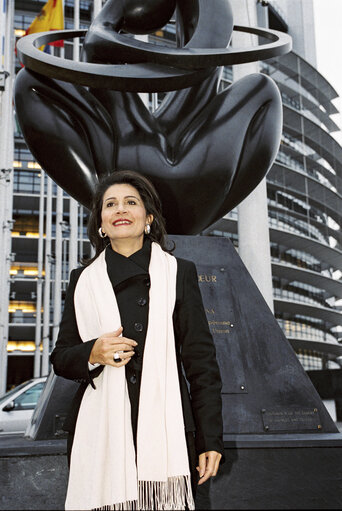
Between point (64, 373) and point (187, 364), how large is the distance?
1.58ft

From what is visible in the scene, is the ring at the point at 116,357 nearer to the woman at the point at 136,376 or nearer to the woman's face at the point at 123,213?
the woman at the point at 136,376

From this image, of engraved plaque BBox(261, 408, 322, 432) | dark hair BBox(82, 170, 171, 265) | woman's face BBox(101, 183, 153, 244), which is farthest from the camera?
engraved plaque BBox(261, 408, 322, 432)

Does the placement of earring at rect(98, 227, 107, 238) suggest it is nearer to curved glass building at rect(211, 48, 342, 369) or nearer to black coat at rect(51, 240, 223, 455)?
black coat at rect(51, 240, 223, 455)

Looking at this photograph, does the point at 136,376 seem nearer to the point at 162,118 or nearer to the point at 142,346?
the point at 142,346

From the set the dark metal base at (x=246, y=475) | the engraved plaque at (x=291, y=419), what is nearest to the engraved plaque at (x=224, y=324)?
the engraved plaque at (x=291, y=419)

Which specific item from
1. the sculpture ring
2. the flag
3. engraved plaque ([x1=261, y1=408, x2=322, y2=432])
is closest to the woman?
engraved plaque ([x1=261, y1=408, x2=322, y2=432])

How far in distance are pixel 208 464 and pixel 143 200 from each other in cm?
115

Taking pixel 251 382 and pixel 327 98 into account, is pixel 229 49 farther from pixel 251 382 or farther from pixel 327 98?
pixel 327 98

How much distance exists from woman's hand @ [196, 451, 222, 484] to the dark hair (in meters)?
0.91

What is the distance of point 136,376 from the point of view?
230cm

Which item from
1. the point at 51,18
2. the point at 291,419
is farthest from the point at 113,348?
the point at 51,18

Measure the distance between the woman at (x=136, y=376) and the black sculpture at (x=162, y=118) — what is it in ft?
8.05

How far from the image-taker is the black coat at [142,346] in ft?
7.38

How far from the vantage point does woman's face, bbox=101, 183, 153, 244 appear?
8.36 ft
